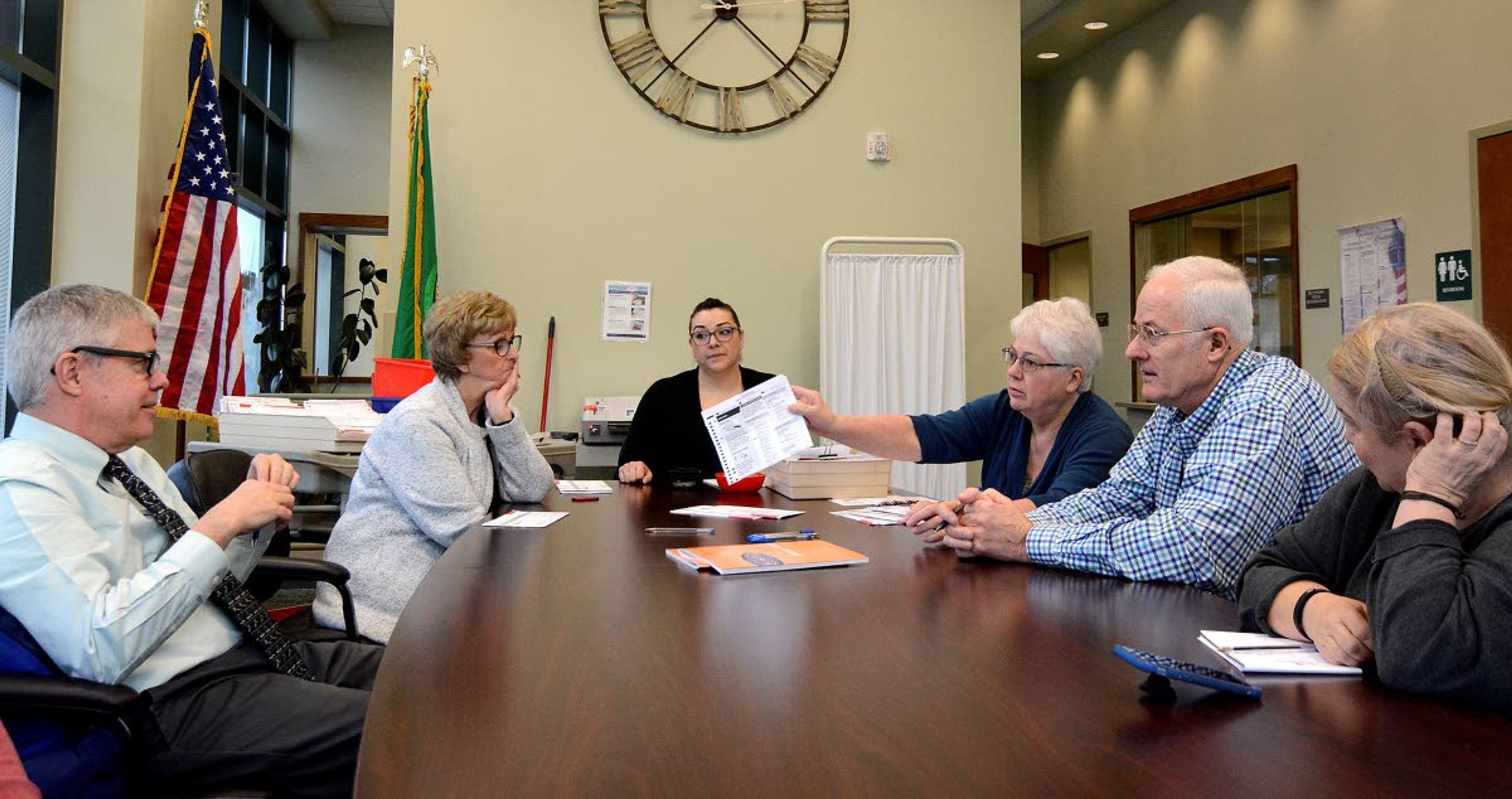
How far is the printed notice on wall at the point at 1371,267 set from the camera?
4.89 metres

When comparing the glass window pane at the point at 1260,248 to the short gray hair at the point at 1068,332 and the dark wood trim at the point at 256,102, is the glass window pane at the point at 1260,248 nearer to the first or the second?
the short gray hair at the point at 1068,332

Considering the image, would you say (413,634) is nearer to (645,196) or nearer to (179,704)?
(179,704)

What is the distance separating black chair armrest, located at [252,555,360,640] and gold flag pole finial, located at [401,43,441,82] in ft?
9.23

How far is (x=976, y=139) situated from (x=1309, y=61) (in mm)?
2196

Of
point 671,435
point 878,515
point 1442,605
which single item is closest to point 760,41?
point 671,435

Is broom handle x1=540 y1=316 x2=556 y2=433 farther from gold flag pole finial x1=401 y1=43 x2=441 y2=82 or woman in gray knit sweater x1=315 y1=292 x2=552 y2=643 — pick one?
woman in gray knit sweater x1=315 y1=292 x2=552 y2=643

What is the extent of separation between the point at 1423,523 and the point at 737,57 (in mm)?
4129

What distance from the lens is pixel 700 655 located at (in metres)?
1.16

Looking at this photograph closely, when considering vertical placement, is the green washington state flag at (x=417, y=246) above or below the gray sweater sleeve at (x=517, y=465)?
above

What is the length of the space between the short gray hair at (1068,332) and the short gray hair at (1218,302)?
490mm

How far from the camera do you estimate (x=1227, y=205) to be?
20.9ft

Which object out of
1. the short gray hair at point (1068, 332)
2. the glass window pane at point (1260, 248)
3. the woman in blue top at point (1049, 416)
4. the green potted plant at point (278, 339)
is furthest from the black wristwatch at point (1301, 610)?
the green potted plant at point (278, 339)

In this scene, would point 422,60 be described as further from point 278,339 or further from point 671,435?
point 278,339

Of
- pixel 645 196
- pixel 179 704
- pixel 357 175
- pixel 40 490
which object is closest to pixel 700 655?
pixel 179 704
